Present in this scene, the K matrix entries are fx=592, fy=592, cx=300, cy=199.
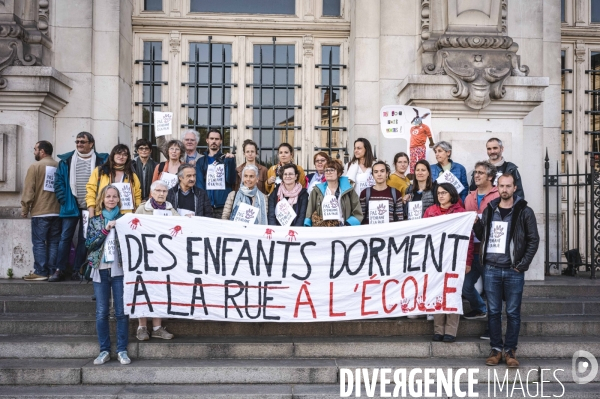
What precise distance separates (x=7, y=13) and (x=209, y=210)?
5047 millimetres

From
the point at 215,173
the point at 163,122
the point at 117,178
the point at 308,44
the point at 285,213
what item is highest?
the point at 308,44

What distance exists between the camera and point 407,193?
25.9ft

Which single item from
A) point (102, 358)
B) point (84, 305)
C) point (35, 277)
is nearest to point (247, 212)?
point (102, 358)

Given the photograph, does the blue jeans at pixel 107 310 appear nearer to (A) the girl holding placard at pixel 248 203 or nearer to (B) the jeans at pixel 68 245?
(A) the girl holding placard at pixel 248 203

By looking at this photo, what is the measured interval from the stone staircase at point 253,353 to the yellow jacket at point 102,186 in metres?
1.42

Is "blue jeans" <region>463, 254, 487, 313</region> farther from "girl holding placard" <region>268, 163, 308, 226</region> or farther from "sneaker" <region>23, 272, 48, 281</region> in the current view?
"sneaker" <region>23, 272, 48, 281</region>

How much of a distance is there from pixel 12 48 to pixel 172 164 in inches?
139

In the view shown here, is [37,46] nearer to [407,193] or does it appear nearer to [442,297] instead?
[407,193]

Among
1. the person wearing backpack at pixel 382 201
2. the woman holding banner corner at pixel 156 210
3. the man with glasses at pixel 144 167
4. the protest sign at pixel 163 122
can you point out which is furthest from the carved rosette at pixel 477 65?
the woman holding banner corner at pixel 156 210

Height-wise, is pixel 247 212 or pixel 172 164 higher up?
pixel 172 164

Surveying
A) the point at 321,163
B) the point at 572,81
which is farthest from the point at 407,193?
the point at 572,81

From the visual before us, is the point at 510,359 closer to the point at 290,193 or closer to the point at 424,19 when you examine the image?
the point at 290,193

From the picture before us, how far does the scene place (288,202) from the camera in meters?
7.82

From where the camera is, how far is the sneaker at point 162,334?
7.26 m
